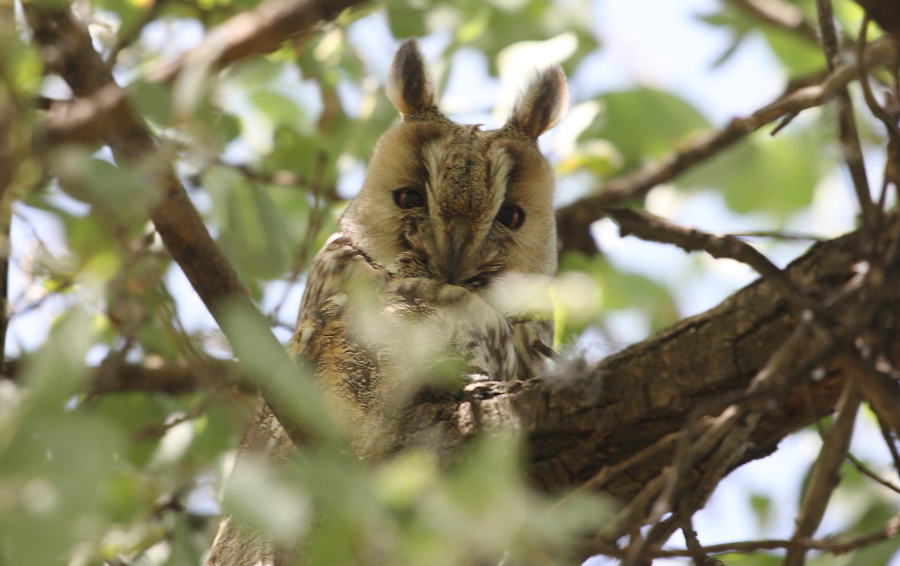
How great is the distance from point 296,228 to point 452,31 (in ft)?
3.06

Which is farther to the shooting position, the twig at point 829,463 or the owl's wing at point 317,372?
the owl's wing at point 317,372

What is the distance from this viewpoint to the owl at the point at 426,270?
5.70 feet

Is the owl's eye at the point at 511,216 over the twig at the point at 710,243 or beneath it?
over

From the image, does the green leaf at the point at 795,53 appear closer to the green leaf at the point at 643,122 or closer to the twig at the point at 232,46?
the green leaf at the point at 643,122

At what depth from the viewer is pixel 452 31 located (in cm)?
337

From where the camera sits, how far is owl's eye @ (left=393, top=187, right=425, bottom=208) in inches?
96.9

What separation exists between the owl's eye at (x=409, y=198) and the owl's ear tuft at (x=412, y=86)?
13.7 inches

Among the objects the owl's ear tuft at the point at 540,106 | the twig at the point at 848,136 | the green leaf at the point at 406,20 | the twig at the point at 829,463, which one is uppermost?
the green leaf at the point at 406,20

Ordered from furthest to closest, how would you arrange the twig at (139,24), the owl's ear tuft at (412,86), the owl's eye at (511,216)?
the owl's ear tuft at (412,86)
the owl's eye at (511,216)
the twig at (139,24)

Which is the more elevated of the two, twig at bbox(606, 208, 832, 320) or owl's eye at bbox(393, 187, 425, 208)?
owl's eye at bbox(393, 187, 425, 208)

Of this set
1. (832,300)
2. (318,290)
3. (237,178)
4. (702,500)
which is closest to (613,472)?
(702,500)

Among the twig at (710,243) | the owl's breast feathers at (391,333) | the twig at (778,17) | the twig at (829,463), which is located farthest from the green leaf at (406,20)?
the twig at (829,463)

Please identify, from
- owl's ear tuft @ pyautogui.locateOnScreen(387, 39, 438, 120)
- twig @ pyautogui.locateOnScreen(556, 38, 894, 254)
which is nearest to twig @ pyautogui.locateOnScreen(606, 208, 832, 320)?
owl's ear tuft @ pyautogui.locateOnScreen(387, 39, 438, 120)

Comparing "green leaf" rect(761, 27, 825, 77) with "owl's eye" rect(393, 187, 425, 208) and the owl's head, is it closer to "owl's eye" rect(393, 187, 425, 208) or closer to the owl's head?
the owl's head
